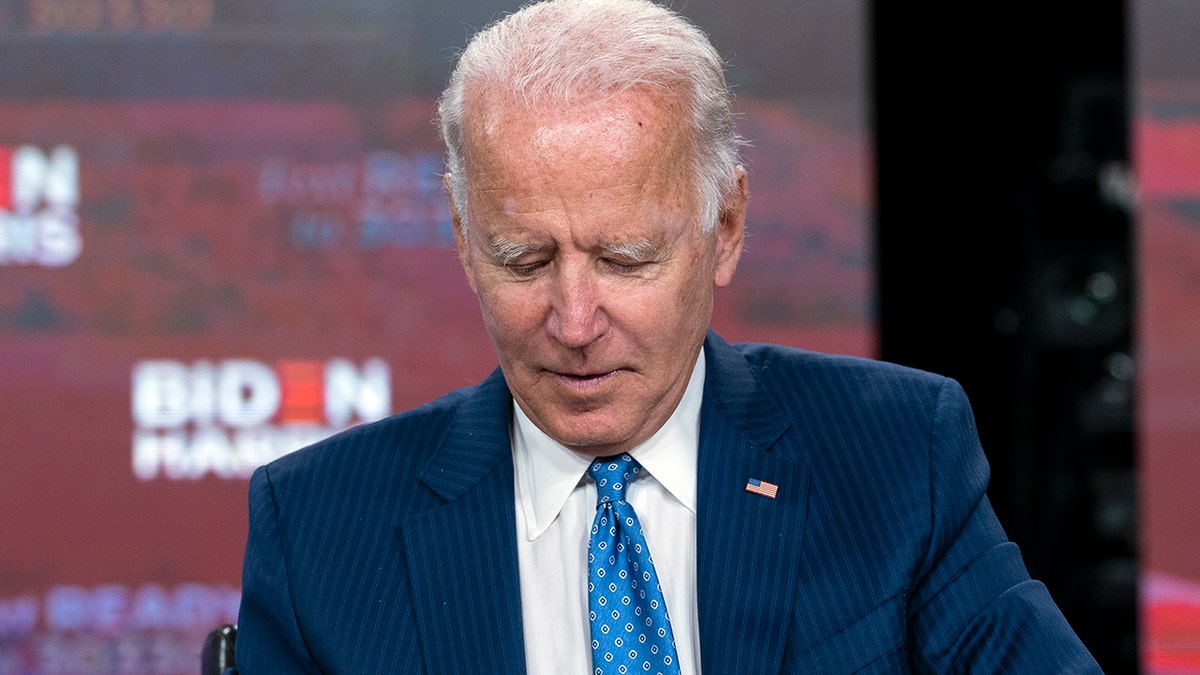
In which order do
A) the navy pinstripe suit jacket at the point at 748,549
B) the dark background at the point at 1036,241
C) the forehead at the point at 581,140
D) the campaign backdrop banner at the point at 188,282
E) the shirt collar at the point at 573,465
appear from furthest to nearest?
the dark background at the point at 1036,241, the campaign backdrop banner at the point at 188,282, the shirt collar at the point at 573,465, the navy pinstripe suit jacket at the point at 748,549, the forehead at the point at 581,140

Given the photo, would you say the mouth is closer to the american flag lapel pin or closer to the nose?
the nose

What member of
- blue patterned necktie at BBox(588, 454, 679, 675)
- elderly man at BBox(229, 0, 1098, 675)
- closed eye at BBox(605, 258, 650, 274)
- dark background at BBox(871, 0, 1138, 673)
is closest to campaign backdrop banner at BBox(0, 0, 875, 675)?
dark background at BBox(871, 0, 1138, 673)

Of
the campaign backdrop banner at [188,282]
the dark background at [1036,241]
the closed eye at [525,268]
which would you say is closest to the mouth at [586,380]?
the closed eye at [525,268]

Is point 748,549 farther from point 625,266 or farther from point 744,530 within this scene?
point 625,266

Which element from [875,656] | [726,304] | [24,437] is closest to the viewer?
[875,656]

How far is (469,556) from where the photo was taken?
1.50m

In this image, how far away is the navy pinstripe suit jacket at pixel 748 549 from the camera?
4.68 feet

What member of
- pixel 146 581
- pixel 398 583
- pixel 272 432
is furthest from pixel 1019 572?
pixel 146 581

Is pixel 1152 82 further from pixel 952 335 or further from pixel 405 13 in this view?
pixel 405 13

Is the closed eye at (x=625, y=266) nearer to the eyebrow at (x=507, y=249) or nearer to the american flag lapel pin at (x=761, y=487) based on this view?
the eyebrow at (x=507, y=249)

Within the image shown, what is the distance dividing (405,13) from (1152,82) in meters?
2.00

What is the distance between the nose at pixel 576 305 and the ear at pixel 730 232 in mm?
193

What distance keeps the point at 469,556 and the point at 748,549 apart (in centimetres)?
32

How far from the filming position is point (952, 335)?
352 centimetres
